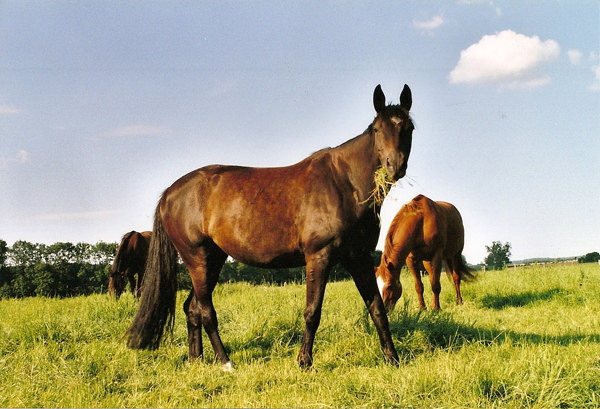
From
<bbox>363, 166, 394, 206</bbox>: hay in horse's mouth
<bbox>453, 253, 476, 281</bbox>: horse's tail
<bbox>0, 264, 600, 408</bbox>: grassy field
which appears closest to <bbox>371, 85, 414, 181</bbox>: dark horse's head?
<bbox>363, 166, 394, 206</bbox>: hay in horse's mouth

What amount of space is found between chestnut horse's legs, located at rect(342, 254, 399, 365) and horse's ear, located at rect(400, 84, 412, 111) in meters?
1.59

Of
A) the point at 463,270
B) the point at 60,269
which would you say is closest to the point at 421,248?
the point at 463,270

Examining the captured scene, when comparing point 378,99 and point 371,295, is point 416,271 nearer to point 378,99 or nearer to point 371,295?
point 371,295

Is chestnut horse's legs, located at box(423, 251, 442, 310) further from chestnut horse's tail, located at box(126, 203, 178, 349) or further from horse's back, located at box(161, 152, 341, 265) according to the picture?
chestnut horse's tail, located at box(126, 203, 178, 349)

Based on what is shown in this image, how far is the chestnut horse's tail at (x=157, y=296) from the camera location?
16.8 ft

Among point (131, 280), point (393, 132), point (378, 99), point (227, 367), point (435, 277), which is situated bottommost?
point (227, 367)

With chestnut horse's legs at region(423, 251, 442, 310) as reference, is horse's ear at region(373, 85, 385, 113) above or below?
above

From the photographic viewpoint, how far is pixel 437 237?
30.7 feet

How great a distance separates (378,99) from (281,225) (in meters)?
1.59

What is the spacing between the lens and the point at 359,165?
178 inches

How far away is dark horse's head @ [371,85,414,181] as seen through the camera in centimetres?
406

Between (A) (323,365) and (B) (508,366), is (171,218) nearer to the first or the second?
(A) (323,365)

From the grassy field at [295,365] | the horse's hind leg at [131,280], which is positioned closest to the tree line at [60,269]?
the horse's hind leg at [131,280]

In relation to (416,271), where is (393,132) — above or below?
above
